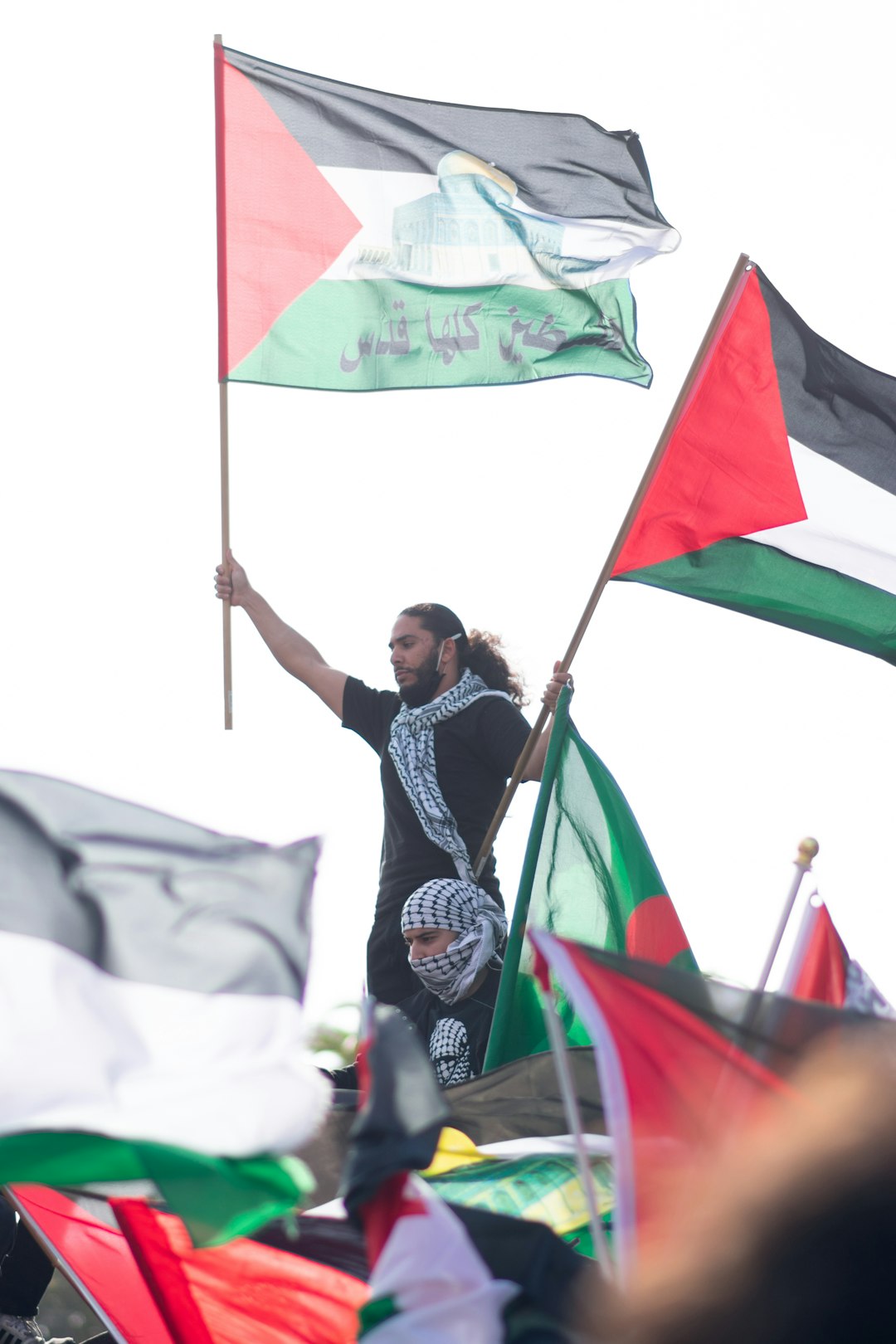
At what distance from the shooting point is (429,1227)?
11.4 feet

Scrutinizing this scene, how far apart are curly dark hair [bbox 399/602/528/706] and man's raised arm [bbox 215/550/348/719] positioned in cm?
42

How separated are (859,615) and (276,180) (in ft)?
11.1

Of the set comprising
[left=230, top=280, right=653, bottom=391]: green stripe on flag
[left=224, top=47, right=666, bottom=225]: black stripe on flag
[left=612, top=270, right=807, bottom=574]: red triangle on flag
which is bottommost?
[left=612, top=270, right=807, bottom=574]: red triangle on flag

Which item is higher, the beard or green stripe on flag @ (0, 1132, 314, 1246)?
the beard

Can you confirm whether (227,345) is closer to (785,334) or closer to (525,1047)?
(785,334)

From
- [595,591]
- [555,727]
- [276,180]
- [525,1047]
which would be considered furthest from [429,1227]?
[276,180]

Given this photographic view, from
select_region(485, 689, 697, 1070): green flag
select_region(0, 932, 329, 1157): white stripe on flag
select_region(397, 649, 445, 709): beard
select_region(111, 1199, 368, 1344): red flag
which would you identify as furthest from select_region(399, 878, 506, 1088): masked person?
select_region(0, 932, 329, 1157): white stripe on flag

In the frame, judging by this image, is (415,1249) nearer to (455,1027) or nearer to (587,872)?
(455,1027)

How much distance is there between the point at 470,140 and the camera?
8.51 metres

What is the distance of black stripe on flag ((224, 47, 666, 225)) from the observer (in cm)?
827

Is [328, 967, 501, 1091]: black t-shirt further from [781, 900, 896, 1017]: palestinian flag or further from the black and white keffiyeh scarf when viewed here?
[781, 900, 896, 1017]: palestinian flag

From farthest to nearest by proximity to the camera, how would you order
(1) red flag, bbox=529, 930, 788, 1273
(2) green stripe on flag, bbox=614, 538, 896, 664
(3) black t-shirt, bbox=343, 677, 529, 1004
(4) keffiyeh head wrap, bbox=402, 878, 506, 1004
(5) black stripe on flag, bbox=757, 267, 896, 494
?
(5) black stripe on flag, bbox=757, 267, 896, 494 < (2) green stripe on flag, bbox=614, 538, 896, 664 < (3) black t-shirt, bbox=343, 677, 529, 1004 < (4) keffiyeh head wrap, bbox=402, 878, 506, 1004 < (1) red flag, bbox=529, 930, 788, 1273

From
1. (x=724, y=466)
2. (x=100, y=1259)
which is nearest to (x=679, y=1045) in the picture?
(x=100, y=1259)

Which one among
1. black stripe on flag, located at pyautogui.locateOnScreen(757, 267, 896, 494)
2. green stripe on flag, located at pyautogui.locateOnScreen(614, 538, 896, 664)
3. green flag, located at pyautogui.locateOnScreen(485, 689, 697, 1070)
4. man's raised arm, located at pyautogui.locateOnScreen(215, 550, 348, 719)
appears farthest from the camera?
black stripe on flag, located at pyautogui.locateOnScreen(757, 267, 896, 494)
